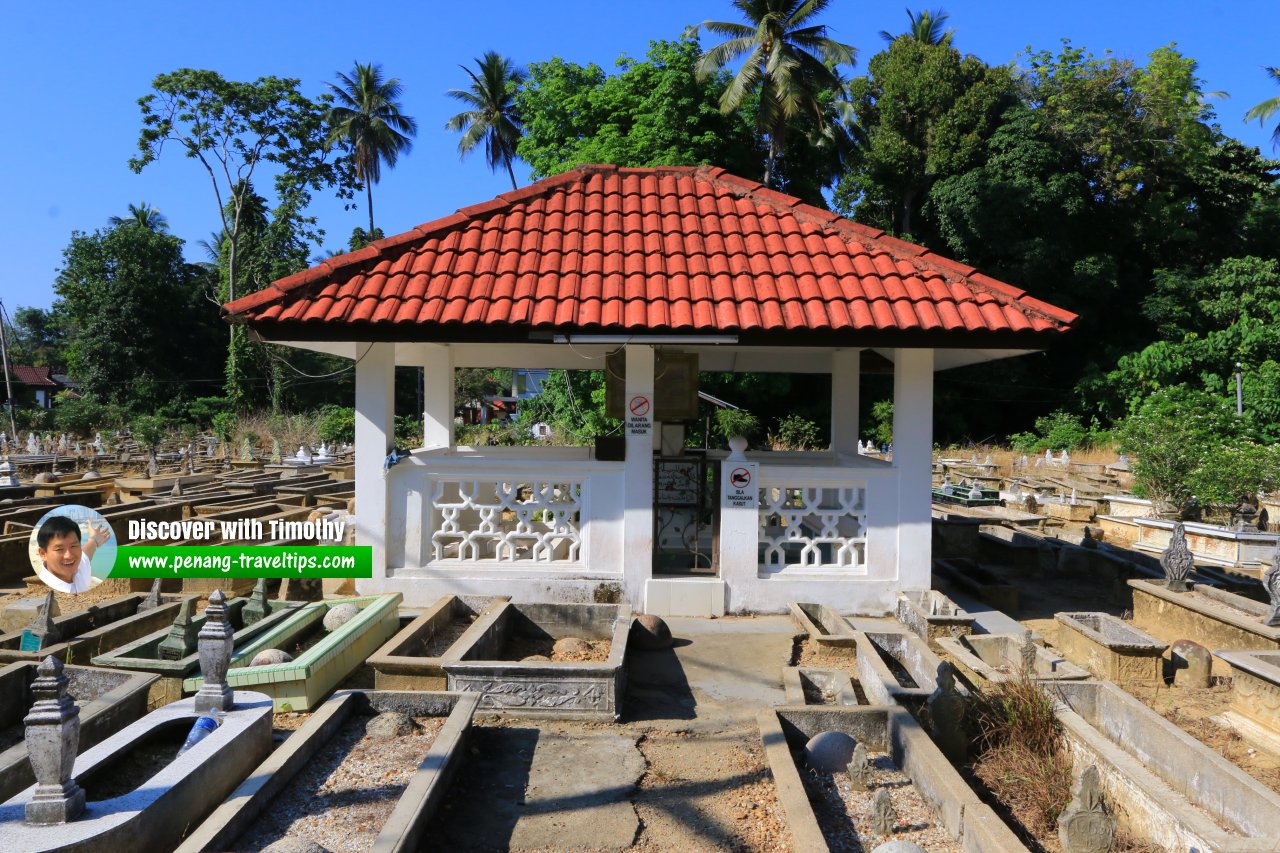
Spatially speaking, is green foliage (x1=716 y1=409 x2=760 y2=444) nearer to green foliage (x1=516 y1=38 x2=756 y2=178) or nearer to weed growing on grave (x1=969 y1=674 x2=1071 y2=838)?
green foliage (x1=516 y1=38 x2=756 y2=178)

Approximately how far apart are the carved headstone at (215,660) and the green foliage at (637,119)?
21.5 m

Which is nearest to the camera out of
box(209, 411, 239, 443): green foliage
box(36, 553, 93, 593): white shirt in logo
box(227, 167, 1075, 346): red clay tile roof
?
box(227, 167, 1075, 346): red clay tile roof

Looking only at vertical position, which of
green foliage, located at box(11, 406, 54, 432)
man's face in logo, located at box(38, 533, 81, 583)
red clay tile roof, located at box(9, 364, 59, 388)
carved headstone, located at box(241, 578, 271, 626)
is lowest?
carved headstone, located at box(241, 578, 271, 626)

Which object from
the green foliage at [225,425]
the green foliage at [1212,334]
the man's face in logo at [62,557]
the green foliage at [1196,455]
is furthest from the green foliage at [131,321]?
the green foliage at [1212,334]

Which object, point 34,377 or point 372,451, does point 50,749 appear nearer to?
point 372,451

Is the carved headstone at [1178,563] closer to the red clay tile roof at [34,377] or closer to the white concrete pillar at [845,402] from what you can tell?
the white concrete pillar at [845,402]

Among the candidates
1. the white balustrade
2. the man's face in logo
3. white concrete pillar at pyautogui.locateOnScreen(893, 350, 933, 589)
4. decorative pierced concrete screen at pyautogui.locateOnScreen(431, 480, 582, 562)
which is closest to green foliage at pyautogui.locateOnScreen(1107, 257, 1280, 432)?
white concrete pillar at pyautogui.locateOnScreen(893, 350, 933, 589)

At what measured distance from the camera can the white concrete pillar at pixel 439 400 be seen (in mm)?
Result: 10250

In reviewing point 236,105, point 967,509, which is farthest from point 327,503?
point 236,105

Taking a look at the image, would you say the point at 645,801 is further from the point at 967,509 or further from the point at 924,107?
the point at 924,107

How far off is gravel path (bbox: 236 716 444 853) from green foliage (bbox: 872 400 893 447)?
24.5 meters

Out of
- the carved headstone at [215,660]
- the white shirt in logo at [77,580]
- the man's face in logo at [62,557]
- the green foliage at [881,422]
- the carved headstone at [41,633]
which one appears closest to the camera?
the carved headstone at [215,660]

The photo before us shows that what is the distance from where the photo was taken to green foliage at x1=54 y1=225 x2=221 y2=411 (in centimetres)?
3894

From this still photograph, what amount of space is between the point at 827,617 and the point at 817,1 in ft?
77.4
